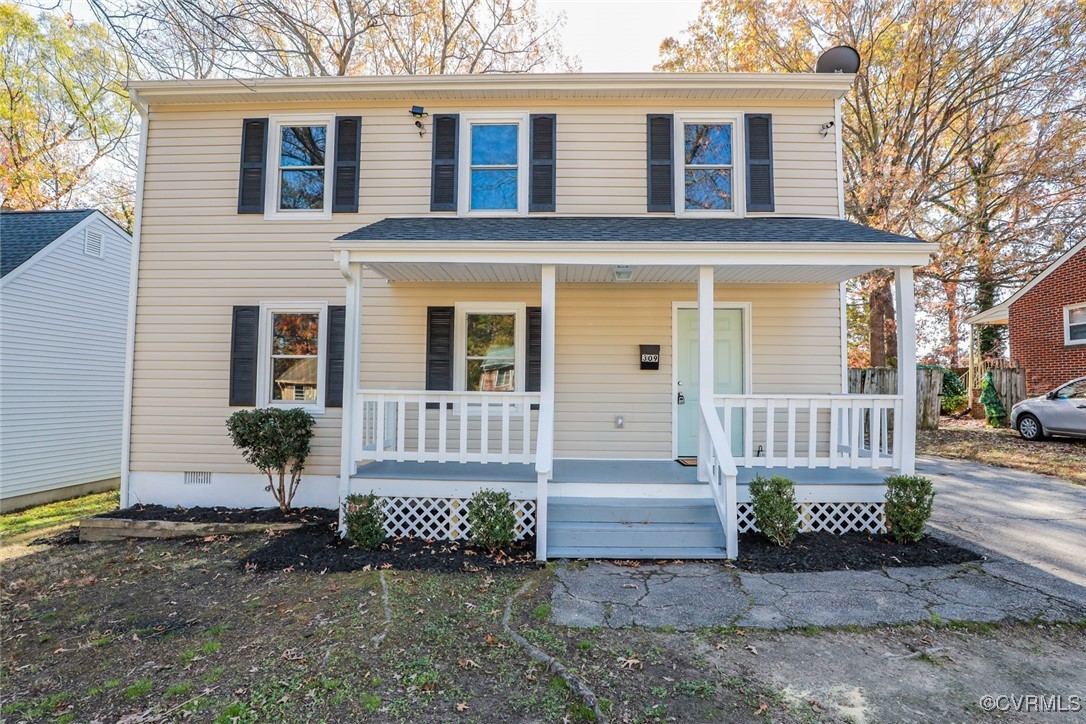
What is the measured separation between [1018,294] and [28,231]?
71.5 feet

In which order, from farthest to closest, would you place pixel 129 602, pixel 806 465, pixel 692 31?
pixel 692 31
pixel 806 465
pixel 129 602

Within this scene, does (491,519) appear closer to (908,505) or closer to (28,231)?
(908,505)

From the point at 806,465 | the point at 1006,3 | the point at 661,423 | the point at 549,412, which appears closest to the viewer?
the point at 549,412

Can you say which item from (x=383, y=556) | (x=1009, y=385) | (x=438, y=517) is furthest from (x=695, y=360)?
(x=1009, y=385)

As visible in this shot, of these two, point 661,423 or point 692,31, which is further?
point 692,31

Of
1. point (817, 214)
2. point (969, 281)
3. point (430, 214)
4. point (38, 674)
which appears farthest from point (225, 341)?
point (969, 281)

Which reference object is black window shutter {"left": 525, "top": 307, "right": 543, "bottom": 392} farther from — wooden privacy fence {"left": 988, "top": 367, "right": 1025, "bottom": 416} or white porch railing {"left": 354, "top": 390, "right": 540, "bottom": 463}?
wooden privacy fence {"left": 988, "top": 367, "right": 1025, "bottom": 416}

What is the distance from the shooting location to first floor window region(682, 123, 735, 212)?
682 cm

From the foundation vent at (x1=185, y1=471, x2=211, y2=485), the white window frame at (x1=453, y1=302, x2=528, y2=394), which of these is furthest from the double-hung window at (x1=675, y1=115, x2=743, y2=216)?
the foundation vent at (x1=185, y1=471, x2=211, y2=485)

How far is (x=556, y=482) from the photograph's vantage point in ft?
17.2

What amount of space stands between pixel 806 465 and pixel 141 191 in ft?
29.6

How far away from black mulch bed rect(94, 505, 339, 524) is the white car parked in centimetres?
1366

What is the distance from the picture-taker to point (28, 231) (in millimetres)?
9312

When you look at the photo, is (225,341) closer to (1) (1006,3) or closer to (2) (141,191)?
(2) (141,191)
